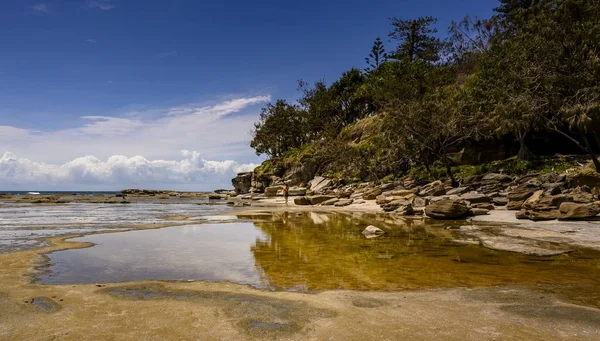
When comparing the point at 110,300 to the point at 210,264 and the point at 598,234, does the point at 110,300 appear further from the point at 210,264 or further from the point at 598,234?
the point at 598,234

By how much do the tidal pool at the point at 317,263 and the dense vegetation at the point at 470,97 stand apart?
54.8 feet

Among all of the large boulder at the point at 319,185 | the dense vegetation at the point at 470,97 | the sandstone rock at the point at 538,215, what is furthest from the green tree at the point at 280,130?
the sandstone rock at the point at 538,215

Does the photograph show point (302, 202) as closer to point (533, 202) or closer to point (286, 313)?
point (533, 202)

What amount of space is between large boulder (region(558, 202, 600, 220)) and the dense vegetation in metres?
8.24

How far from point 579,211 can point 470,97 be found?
24493 mm

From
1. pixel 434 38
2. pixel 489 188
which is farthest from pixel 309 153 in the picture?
pixel 489 188

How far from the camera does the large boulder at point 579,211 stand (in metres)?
16.5

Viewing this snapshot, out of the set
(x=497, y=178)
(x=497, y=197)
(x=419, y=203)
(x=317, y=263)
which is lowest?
(x=317, y=263)

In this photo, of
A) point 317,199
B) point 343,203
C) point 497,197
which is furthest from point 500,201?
point 317,199

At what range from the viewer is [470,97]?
38688 mm

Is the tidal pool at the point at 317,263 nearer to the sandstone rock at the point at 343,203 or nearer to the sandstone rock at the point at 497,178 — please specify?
the sandstone rock at the point at 497,178

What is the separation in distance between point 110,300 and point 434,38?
70213mm

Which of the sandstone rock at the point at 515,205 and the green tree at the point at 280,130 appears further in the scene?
the green tree at the point at 280,130

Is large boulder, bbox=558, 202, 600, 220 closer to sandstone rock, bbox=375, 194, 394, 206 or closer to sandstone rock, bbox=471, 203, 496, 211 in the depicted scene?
sandstone rock, bbox=471, 203, 496, 211
